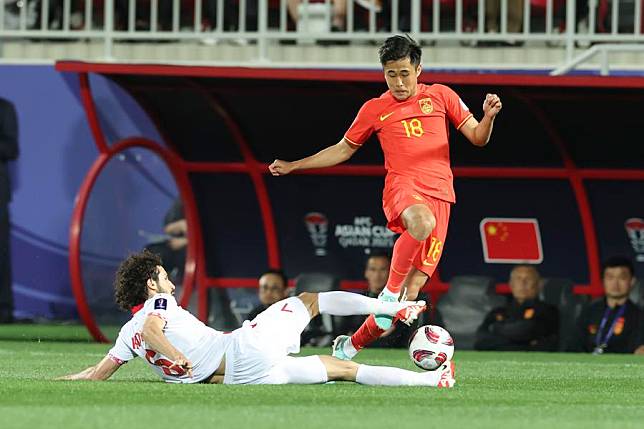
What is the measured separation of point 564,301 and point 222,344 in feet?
23.5

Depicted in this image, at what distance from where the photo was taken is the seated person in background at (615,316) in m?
15.6

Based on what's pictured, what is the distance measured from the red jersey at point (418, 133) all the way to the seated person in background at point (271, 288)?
4.42 metres

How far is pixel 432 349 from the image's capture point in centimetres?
1018

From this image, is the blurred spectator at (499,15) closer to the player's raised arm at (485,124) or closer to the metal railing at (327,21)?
the metal railing at (327,21)

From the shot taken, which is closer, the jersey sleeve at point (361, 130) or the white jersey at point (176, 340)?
the white jersey at point (176, 340)

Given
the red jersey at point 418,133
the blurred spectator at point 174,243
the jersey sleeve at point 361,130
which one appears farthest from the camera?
the blurred spectator at point 174,243

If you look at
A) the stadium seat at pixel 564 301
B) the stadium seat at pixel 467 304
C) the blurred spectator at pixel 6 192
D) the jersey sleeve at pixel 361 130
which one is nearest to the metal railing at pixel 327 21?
the blurred spectator at pixel 6 192

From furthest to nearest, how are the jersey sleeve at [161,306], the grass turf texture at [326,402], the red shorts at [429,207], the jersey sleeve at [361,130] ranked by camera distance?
the jersey sleeve at [361,130]
the red shorts at [429,207]
the jersey sleeve at [161,306]
the grass turf texture at [326,402]

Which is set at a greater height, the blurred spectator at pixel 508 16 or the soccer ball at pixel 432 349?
the blurred spectator at pixel 508 16

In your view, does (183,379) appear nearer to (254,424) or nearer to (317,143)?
(254,424)

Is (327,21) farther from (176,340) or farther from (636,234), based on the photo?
(176,340)

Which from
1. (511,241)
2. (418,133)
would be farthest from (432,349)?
(511,241)

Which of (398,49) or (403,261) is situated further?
(403,261)

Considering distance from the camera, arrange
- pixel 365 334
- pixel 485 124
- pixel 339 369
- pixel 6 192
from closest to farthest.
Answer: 1. pixel 339 369
2. pixel 365 334
3. pixel 485 124
4. pixel 6 192
